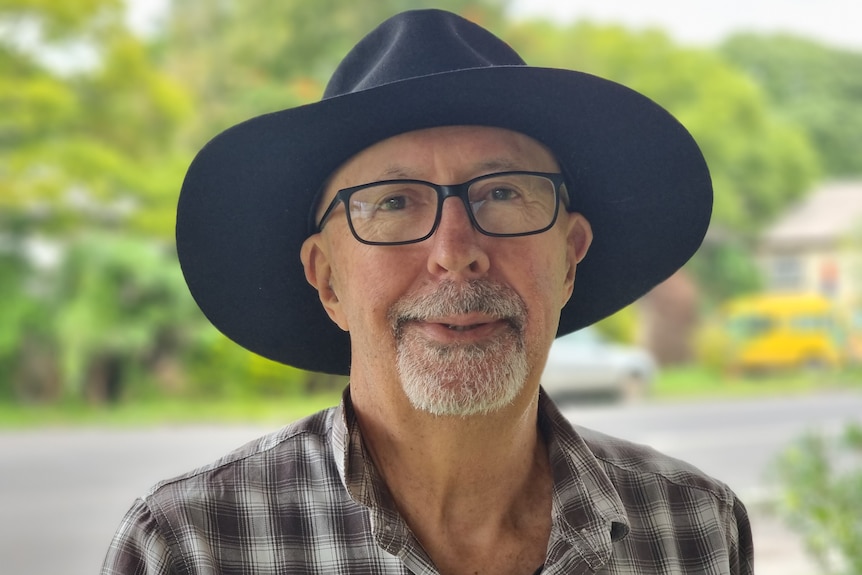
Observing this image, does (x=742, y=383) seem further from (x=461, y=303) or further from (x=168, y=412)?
(x=461, y=303)

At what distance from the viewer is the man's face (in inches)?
42.3

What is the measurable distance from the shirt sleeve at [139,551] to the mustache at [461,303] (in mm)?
326

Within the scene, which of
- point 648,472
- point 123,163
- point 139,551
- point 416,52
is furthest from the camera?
point 123,163

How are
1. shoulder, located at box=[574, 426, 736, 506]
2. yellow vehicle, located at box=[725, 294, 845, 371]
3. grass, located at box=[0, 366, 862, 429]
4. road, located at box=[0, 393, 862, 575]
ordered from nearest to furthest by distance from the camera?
shoulder, located at box=[574, 426, 736, 506], road, located at box=[0, 393, 862, 575], grass, located at box=[0, 366, 862, 429], yellow vehicle, located at box=[725, 294, 845, 371]

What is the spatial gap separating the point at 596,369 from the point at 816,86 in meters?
1.72

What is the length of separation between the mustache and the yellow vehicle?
13.4ft

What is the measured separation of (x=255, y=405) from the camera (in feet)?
14.8

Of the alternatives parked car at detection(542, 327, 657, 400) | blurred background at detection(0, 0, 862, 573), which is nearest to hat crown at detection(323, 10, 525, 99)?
blurred background at detection(0, 0, 862, 573)

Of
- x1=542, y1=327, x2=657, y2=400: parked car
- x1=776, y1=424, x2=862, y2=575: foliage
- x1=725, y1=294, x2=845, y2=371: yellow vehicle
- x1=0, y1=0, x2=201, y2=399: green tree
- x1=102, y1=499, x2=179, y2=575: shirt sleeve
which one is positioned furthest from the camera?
x1=725, y1=294, x2=845, y2=371: yellow vehicle

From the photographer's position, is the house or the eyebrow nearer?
the eyebrow

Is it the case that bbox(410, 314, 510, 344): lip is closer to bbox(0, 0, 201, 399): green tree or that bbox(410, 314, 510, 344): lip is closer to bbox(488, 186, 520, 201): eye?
bbox(488, 186, 520, 201): eye

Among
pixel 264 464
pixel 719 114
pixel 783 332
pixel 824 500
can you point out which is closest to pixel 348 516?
pixel 264 464

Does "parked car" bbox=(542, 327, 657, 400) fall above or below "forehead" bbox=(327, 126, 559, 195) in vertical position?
above

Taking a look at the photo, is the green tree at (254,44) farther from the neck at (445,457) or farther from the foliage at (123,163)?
the neck at (445,457)
